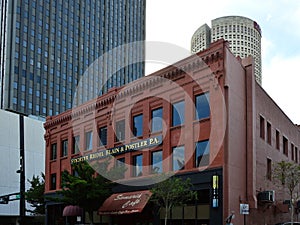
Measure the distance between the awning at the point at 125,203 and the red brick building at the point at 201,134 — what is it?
54 cm

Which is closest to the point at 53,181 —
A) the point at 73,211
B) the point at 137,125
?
the point at 73,211

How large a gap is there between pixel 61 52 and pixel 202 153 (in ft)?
311

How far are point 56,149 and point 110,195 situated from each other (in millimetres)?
12437

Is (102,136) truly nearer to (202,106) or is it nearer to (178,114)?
(178,114)

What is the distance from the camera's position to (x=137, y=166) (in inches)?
1406

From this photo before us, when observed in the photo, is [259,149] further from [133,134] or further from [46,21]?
[46,21]

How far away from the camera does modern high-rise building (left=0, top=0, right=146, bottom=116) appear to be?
109 m

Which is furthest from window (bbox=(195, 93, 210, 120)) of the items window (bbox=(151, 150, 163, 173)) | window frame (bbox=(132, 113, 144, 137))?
window frame (bbox=(132, 113, 144, 137))

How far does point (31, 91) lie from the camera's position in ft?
363

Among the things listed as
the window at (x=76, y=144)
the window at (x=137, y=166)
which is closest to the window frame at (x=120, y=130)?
the window at (x=137, y=166)

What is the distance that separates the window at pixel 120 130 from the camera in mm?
37688

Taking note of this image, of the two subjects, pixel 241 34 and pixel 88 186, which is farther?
pixel 241 34

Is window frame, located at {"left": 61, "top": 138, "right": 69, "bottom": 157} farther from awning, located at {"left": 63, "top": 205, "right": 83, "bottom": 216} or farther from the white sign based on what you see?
the white sign

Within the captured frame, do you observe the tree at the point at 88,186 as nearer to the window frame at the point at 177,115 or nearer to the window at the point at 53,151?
the window frame at the point at 177,115
